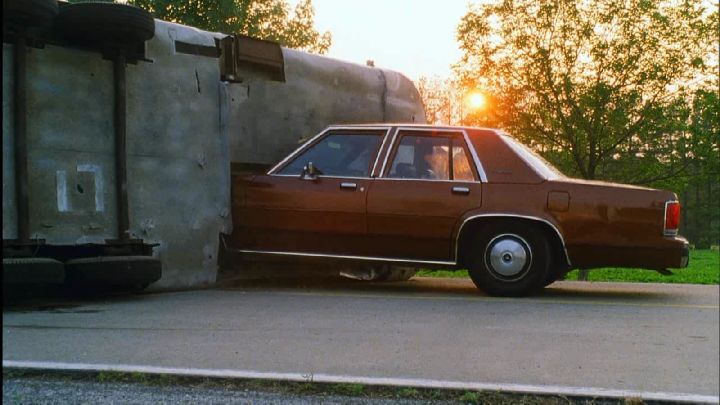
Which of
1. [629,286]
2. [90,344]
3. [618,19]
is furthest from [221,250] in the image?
[618,19]

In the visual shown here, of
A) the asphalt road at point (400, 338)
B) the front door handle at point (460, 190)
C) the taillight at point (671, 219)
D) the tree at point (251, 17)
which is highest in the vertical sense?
the tree at point (251, 17)

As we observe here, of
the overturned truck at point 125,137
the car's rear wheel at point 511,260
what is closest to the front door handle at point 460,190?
the car's rear wheel at point 511,260

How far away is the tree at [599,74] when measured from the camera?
15758 mm

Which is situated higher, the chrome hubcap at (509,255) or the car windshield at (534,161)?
the car windshield at (534,161)

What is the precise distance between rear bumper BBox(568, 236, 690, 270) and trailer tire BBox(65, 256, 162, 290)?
11.7ft

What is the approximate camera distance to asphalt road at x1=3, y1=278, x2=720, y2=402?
3998mm

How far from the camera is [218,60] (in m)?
8.05

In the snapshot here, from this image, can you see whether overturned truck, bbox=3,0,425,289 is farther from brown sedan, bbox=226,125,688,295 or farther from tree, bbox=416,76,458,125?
tree, bbox=416,76,458,125

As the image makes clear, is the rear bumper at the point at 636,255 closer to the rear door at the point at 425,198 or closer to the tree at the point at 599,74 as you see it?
the rear door at the point at 425,198

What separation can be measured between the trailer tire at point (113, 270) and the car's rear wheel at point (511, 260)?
280cm

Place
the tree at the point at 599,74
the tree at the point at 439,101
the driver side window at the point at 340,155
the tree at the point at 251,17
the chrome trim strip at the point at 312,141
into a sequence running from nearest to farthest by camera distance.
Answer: the driver side window at the point at 340,155
the chrome trim strip at the point at 312,141
the tree at the point at 599,74
the tree at the point at 439,101
the tree at the point at 251,17

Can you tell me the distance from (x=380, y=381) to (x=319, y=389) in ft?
0.93

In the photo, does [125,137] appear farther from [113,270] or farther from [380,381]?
[380,381]

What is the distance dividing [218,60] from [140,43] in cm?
98
